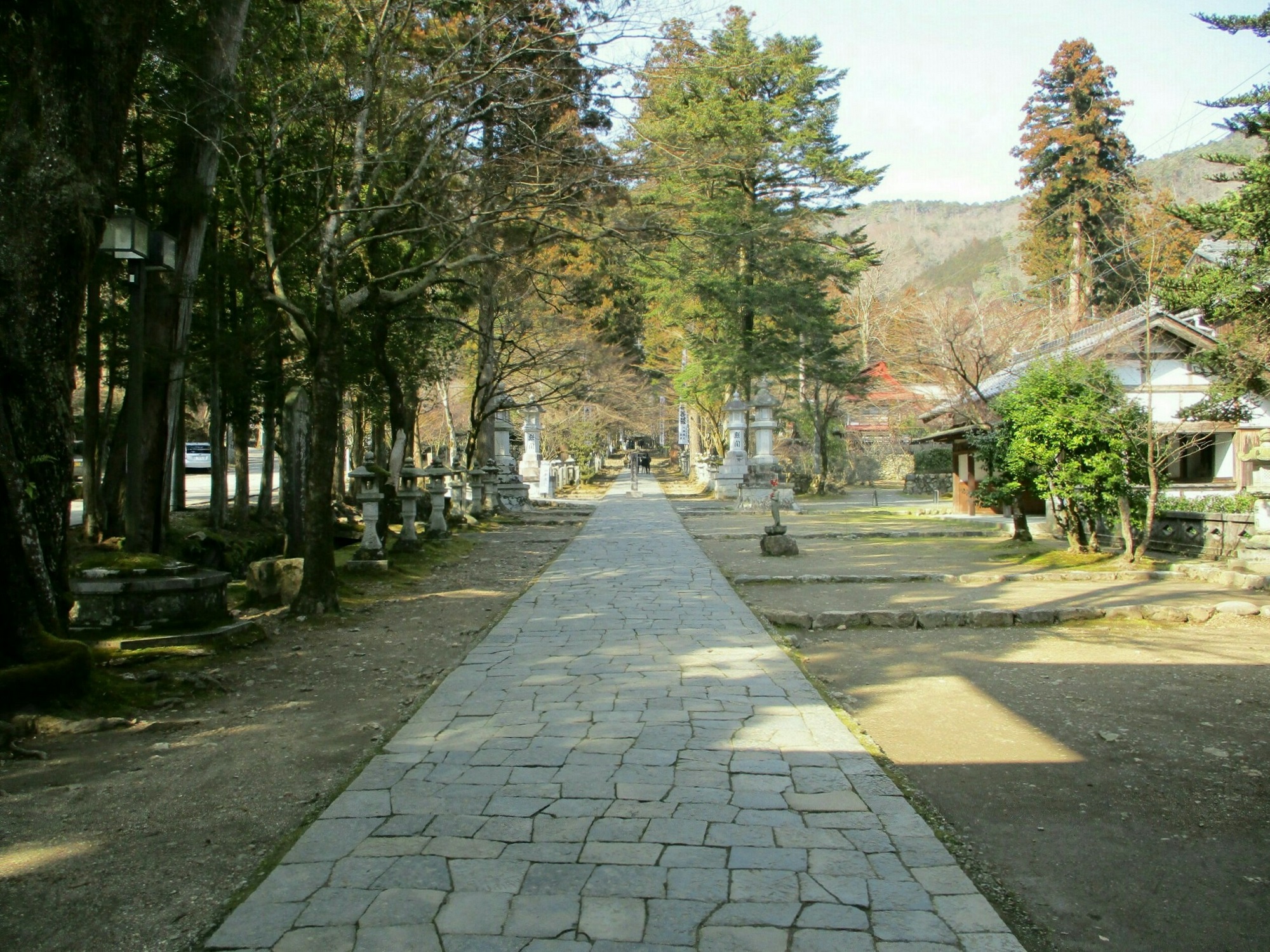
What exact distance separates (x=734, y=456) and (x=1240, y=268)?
1920 centimetres

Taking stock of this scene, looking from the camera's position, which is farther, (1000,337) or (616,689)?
(1000,337)

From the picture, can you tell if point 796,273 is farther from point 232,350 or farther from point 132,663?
point 132,663

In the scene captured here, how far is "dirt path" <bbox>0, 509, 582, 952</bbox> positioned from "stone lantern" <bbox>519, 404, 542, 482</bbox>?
892 inches

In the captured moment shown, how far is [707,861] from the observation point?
3.38m

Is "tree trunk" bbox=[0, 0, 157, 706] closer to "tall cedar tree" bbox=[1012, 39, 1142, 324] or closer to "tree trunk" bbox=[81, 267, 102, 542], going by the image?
"tree trunk" bbox=[81, 267, 102, 542]

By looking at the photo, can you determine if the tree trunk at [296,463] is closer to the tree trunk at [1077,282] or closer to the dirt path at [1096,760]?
the dirt path at [1096,760]

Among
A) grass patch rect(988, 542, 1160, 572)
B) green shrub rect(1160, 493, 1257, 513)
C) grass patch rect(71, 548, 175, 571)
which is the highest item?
green shrub rect(1160, 493, 1257, 513)

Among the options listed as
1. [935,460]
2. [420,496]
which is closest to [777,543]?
[420,496]

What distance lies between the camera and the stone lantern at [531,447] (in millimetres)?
30703

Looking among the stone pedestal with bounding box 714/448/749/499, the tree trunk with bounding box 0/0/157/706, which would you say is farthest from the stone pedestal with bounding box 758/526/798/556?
the stone pedestal with bounding box 714/448/749/499

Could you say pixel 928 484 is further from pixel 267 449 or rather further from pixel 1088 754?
pixel 1088 754

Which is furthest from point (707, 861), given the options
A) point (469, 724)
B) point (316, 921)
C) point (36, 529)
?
point (36, 529)

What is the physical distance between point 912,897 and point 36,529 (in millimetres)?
5339

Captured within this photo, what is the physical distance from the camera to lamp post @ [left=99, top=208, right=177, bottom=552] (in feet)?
21.9
